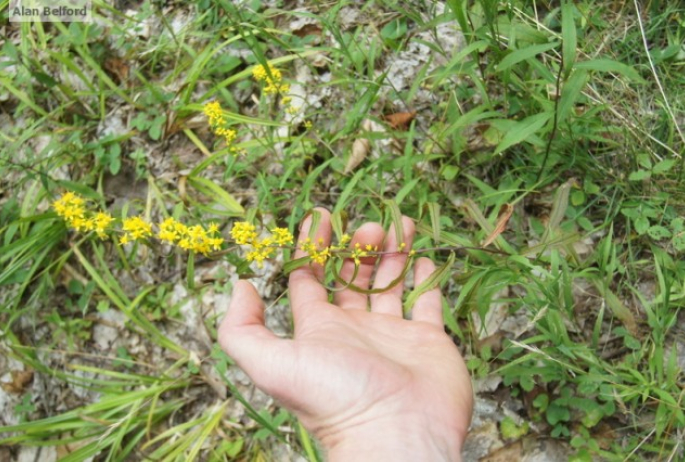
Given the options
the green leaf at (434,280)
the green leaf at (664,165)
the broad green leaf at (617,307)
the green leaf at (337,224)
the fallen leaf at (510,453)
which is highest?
the green leaf at (337,224)

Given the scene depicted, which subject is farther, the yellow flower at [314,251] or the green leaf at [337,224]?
the green leaf at [337,224]

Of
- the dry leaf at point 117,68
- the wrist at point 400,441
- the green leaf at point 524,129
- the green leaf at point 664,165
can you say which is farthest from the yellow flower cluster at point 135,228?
the green leaf at point 664,165

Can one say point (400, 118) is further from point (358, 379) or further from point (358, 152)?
point (358, 379)

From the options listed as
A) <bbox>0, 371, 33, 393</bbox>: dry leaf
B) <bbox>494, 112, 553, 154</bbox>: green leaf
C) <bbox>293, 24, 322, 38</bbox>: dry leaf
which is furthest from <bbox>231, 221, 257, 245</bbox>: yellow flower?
<bbox>0, 371, 33, 393</bbox>: dry leaf

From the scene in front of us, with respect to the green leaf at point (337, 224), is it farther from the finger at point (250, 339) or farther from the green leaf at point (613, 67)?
the green leaf at point (613, 67)

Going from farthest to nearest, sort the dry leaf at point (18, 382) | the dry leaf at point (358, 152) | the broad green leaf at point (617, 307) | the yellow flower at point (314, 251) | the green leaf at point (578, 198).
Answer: the dry leaf at point (18, 382), the dry leaf at point (358, 152), the green leaf at point (578, 198), the broad green leaf at point (617, 307), the yellow flower at point (314, 251)

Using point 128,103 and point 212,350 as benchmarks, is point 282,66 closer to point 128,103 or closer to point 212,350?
point 128,103
